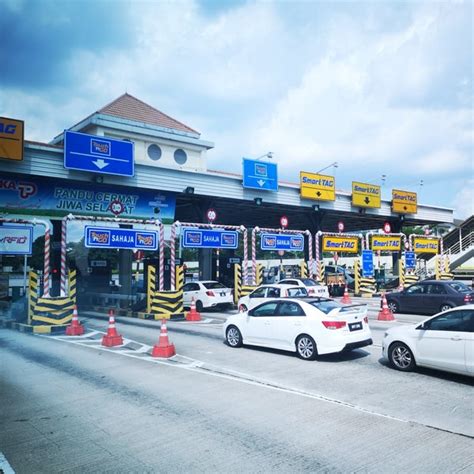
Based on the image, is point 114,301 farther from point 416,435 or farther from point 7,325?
point 416,435

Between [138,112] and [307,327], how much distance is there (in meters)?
32.4

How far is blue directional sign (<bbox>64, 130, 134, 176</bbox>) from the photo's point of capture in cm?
1938

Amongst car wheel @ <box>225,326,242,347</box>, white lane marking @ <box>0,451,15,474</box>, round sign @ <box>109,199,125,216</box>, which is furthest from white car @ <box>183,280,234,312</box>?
white lane marking @ <box>0,451,15,474</box>

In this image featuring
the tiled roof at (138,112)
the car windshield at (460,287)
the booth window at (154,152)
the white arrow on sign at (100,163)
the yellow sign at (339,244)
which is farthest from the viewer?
the tiled roof at (138,112)

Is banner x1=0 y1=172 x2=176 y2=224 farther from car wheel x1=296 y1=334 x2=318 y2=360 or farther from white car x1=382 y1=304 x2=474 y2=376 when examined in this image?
white car x1=382 y1=304 x2=474 y2=376

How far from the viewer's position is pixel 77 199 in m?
21.3

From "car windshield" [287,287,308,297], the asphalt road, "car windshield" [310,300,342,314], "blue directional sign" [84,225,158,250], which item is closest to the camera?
the asphalt road

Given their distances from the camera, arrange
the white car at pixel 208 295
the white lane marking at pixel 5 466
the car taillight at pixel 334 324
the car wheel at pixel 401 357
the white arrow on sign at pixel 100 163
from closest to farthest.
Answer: the white lane marking at pixel 5 466
the car wheel at pixel 401 357
the car taillight at pixel 334 324
the white arrow on sign at pixel 100 163
the white car at pixel 208 295

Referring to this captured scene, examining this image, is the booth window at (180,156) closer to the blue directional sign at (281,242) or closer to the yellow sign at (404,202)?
the blue directional sign at (281,242)

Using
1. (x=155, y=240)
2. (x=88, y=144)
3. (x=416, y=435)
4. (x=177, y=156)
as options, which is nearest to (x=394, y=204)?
(x=177, y=156)

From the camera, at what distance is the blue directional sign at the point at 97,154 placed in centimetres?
1938

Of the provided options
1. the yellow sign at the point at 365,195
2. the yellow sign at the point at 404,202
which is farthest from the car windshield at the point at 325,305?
the yellow sign at the point at 404,202

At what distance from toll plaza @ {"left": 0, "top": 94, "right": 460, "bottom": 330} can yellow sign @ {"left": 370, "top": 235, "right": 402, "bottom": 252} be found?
10 cm

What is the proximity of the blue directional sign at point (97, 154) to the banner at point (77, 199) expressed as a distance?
154 centimetres
